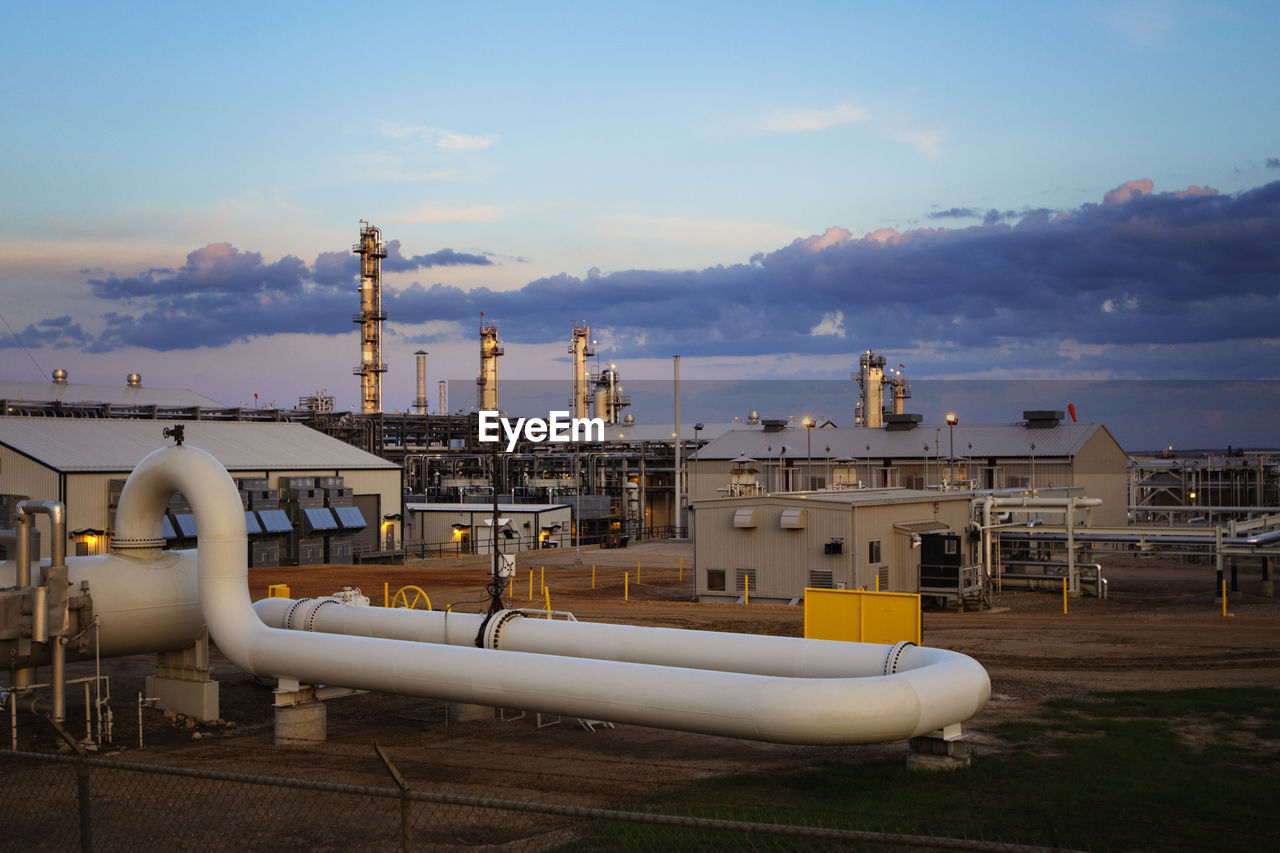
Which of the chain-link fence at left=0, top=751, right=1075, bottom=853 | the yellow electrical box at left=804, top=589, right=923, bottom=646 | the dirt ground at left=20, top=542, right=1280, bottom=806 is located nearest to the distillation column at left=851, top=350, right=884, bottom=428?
the dirt ground at left=20, top=542, right=1280, bottom=806

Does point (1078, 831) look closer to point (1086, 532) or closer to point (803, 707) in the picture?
point (803, 707)

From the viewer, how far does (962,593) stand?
1330 inches

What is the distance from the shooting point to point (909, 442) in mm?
67875

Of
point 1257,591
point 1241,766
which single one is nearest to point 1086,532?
point 1257,591

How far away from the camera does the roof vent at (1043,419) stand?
211 feet

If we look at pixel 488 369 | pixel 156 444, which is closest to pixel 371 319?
pixel 488 369

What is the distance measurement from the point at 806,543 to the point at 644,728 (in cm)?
1708

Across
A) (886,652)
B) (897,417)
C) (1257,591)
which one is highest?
(897,417)

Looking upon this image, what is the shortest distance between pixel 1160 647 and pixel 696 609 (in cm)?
1315

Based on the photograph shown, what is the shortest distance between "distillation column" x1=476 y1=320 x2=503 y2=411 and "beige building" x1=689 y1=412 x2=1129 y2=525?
27737 mm

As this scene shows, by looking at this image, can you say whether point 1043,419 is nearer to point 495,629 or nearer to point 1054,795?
point 495,629

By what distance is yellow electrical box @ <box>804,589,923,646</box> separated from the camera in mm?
19703

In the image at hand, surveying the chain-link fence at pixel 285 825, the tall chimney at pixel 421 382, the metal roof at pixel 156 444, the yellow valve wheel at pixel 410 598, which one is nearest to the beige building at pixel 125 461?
the metal roof at pixel 156 444

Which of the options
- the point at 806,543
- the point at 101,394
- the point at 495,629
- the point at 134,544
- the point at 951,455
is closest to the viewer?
the point at 495,629
